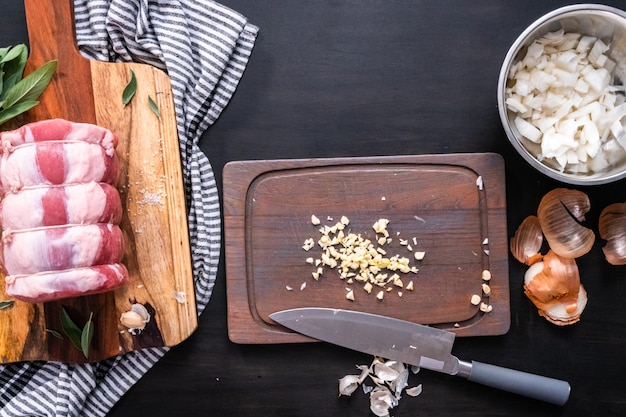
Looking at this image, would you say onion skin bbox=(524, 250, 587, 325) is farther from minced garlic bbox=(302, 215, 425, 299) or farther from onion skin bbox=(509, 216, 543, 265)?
minced garlic bbox=(302, 215, 425, 299)

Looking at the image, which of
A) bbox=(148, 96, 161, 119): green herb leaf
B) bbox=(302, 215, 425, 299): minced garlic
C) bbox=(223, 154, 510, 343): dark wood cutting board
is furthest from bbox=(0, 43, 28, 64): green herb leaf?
bbox=(302, 215, 425, 299): minced garlic

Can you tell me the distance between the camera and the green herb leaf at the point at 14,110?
1139 millimetres

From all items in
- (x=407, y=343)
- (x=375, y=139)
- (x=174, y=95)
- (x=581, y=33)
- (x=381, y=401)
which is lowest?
(x=381, y=401)

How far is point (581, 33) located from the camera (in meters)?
1.19

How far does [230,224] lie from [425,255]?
1.34 ft

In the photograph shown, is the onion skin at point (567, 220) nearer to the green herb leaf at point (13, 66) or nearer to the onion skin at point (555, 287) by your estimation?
the onion skin at point (555, 287)

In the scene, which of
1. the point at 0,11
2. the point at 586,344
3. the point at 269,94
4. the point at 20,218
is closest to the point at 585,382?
the point at 586,344

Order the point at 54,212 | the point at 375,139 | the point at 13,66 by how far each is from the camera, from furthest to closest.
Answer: the point at 375,139 → the point at 13,66 → the point at 54,212

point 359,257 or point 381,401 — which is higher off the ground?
point 359,257

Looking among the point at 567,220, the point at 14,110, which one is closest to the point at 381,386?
the point at 567,220

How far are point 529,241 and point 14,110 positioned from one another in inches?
41.5

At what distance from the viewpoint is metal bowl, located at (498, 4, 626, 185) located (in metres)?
1.12

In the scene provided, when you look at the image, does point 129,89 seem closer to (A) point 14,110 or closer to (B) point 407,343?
(A) point 14,110

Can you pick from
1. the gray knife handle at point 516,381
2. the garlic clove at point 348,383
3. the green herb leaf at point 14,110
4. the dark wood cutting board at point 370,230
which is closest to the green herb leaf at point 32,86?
the green herb leaf at point 14,110
